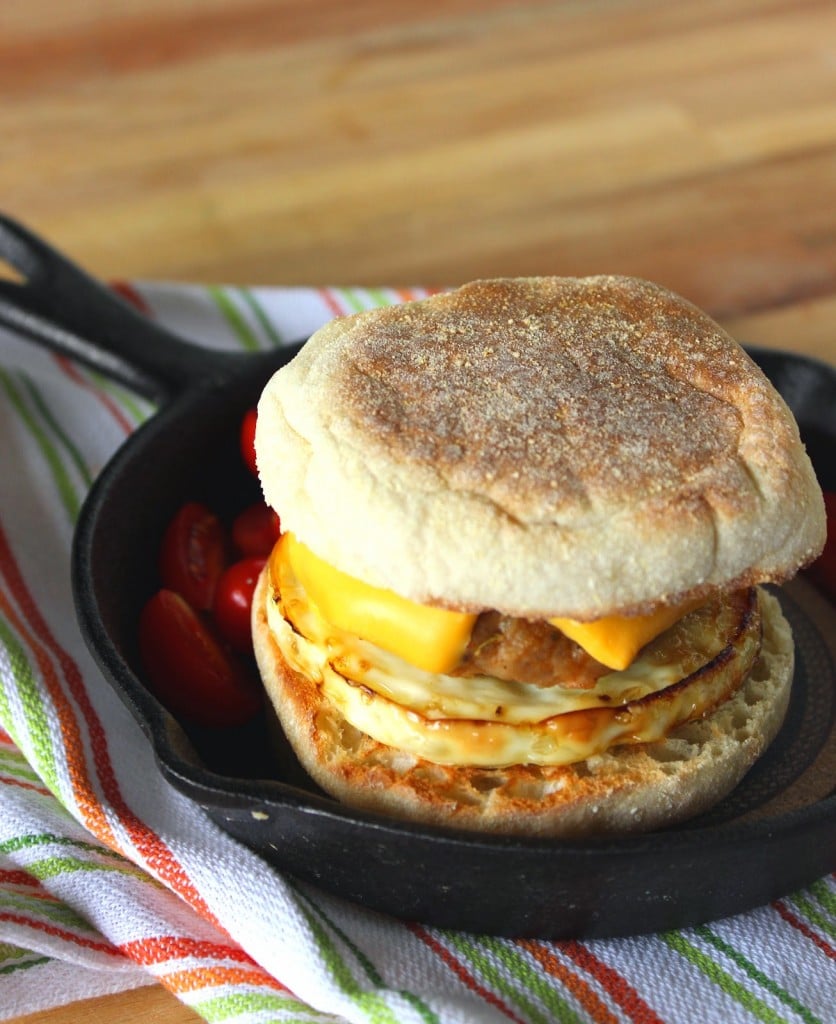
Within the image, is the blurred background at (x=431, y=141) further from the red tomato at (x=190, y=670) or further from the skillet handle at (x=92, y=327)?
the red tomato at (x=190, y=670)

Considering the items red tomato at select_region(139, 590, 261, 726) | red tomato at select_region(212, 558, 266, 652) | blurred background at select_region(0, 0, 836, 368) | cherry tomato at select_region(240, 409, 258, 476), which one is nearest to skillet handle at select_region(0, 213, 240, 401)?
cherry tomato at select_region(240, 409, 258, 476)

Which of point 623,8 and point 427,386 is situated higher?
point 427,386

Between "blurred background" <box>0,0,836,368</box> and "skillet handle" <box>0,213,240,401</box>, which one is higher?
"skillet handle" <box>0,213,240,401</box>

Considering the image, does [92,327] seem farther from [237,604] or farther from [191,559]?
[237,604]

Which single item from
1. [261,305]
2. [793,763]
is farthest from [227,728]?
[261,305]

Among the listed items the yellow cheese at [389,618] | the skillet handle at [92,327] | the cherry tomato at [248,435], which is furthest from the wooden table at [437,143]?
the yellow cheese at [389,618]

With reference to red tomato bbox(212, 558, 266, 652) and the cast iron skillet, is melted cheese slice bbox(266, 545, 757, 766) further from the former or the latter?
red tomato bbox(212, 558, 266, 652)

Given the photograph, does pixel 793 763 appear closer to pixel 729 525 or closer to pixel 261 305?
pixel 729 525
